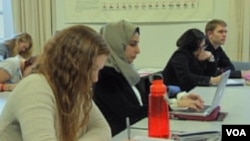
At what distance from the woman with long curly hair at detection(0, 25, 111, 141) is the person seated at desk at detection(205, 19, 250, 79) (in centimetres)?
284

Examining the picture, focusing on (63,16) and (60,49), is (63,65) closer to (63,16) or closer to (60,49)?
(60,49)

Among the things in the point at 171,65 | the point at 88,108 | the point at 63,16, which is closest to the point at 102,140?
the point at 88,108

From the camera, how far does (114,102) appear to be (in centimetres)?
236

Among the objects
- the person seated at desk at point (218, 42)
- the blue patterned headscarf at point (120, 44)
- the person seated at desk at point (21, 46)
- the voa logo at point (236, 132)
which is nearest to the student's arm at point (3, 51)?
the person seated at desk at point (21, 46)

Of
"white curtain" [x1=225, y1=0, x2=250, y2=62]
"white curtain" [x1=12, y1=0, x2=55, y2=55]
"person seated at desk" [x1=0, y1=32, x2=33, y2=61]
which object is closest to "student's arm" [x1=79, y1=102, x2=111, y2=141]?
"person seated at desk" [x1=0, y1=32, x2=33, y2=61]

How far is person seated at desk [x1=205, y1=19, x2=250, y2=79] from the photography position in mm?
4195

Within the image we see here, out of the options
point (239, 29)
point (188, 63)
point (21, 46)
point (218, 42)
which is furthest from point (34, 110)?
point (239, 29)

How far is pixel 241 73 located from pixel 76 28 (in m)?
2.56

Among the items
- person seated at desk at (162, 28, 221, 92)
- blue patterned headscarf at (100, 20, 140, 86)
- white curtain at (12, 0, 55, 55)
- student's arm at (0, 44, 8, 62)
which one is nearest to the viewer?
blue patterned headscarf at (100, 20, 140, 86)

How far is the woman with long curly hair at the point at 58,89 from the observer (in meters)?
1.36

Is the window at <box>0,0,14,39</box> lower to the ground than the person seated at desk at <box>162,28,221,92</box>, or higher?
higher

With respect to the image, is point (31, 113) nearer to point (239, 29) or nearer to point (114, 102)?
point (114, 102)

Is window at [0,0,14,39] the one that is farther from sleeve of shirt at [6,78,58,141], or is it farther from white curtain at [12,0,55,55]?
sleeve of shirt at [6,78,58,141]

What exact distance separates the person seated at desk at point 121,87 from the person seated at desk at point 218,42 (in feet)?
5.95
